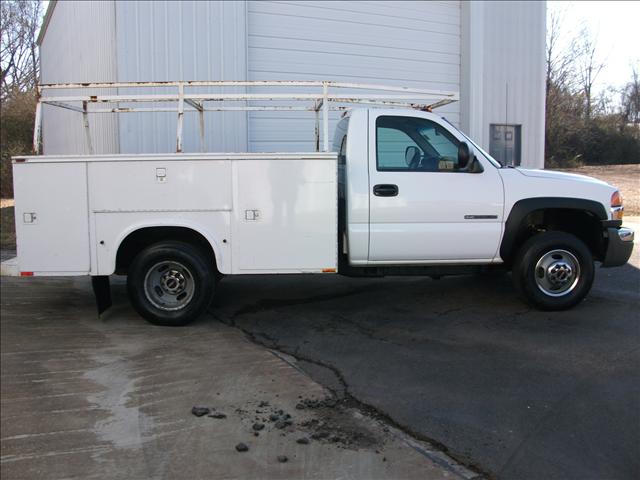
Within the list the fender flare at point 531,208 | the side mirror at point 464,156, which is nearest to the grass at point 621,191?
the fender flare at point 531,208

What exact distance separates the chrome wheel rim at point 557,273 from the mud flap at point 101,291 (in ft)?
15.2

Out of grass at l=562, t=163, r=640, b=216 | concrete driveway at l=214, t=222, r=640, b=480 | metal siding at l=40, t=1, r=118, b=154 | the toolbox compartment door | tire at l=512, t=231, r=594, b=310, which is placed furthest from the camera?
grass at l=562, t=163, r=640, b=216

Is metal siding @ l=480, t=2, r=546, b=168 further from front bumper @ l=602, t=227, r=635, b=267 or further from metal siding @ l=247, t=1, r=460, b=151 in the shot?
front bumper @ l=602, t=227, r=635, b=267

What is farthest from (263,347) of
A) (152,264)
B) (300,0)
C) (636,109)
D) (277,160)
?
(636,109)

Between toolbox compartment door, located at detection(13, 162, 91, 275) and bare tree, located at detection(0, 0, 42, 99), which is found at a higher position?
bare tree, located at detection(0, 0, 42, 99)

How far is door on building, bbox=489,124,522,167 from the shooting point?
506 inches

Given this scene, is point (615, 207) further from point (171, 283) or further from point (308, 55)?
point (308, 55)

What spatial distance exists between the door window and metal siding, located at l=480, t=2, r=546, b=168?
6.69 m

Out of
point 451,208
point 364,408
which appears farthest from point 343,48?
point 364,408

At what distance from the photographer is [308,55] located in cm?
1127

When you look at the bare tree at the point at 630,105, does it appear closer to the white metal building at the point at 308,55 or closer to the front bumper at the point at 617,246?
the white metal building at the point at 308,55

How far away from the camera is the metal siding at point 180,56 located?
9703 mm

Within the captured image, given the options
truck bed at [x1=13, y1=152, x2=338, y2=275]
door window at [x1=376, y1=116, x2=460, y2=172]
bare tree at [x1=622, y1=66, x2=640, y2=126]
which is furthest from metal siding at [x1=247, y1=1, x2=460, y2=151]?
bare tree at [x1=622, y1=66, x2=640, y2=126]

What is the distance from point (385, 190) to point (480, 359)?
1.92m
